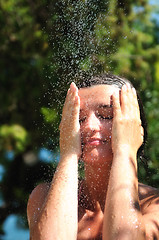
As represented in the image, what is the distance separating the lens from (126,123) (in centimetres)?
219

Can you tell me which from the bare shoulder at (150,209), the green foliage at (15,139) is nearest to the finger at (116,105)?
the bare shoulder at (150,209)

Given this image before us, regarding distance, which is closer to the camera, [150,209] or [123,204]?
[123,204]

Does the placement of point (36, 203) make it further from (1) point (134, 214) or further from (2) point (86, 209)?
(1) point (134, 214)

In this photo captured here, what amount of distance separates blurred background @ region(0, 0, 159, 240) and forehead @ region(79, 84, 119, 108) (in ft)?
4.68

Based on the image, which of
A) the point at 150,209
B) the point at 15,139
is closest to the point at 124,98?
the point at 150,209

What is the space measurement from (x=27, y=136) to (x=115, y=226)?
3595 millimetres

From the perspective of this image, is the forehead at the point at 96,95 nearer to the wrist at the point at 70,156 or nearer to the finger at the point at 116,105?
the finger at the point at 116,105

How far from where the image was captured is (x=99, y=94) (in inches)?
91.1

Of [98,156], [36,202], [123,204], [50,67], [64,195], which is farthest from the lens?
[50,67]

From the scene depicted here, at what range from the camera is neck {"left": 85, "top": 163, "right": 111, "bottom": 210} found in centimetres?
226

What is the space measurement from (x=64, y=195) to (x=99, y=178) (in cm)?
37

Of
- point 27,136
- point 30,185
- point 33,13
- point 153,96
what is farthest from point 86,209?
point 33,13

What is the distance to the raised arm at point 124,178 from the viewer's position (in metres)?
1.84

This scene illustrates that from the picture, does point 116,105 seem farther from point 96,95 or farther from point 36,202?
point 36,202
